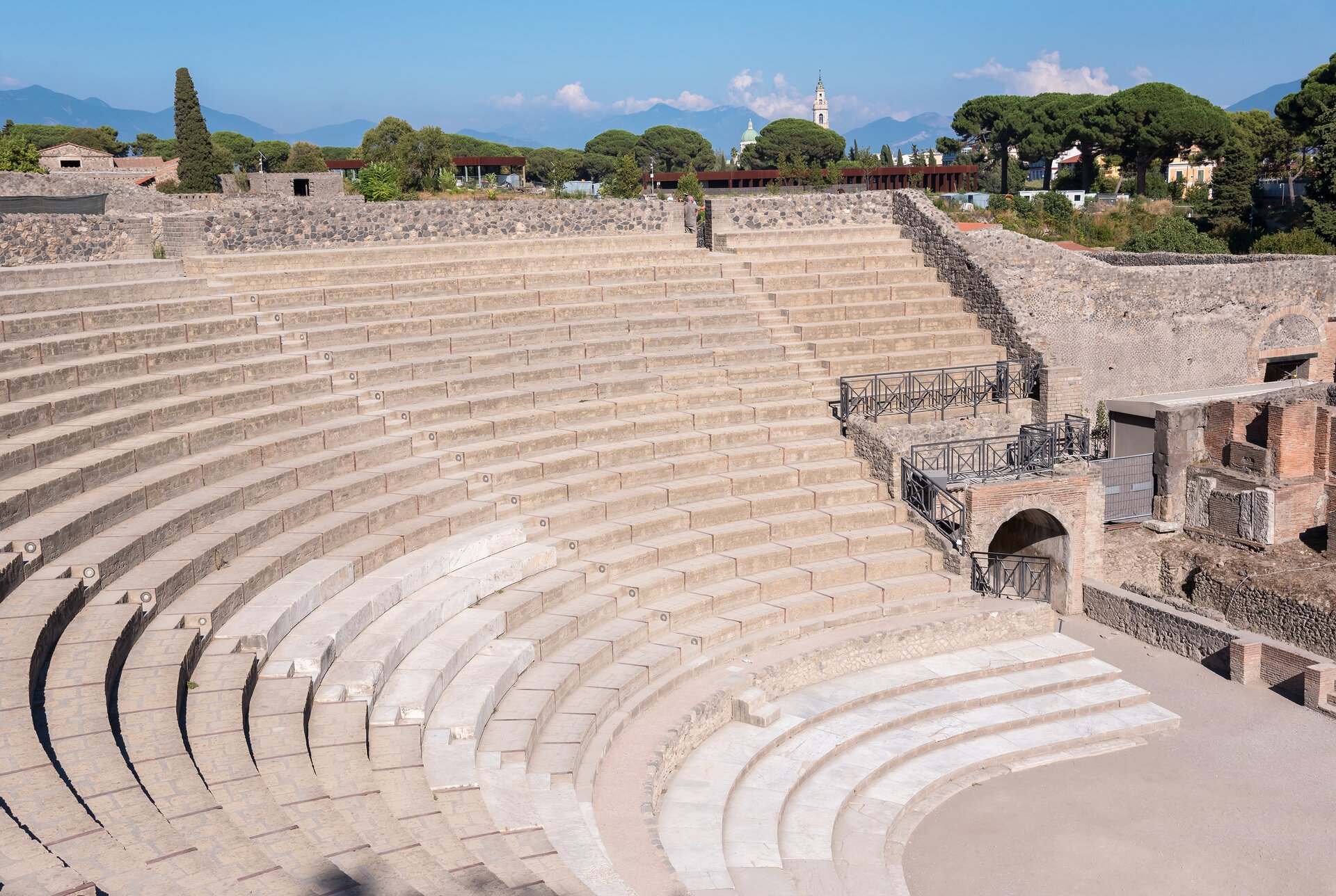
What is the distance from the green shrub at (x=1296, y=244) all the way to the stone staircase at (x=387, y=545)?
1754 centimetres

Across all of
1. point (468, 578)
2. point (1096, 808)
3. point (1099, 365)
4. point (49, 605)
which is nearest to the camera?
point (49, 605)

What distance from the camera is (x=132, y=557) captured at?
26.2 feet

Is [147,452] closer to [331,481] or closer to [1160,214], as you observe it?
[331,481]

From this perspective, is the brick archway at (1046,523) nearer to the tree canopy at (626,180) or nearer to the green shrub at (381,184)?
the green shrub at (381,184)

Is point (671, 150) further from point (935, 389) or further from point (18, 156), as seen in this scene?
point (935, 389)

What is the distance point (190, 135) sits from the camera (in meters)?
36.6

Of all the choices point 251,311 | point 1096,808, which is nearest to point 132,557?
point 251,311

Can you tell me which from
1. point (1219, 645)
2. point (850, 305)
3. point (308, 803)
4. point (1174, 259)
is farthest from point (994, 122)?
point (308, 803)

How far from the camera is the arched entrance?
517 inches

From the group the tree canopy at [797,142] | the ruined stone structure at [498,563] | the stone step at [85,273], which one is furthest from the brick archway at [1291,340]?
the tree canopy at [797,142]

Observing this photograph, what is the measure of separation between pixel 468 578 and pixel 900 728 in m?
3.88

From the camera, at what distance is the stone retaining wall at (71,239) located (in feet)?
41.0

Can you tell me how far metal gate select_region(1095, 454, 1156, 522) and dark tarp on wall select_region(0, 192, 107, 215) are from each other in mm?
13283

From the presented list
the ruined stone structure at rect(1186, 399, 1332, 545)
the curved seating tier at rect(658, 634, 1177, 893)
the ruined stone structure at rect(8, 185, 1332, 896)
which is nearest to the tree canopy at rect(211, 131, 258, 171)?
the ruined stone structure at rect(8, 185, 1332, 896)
